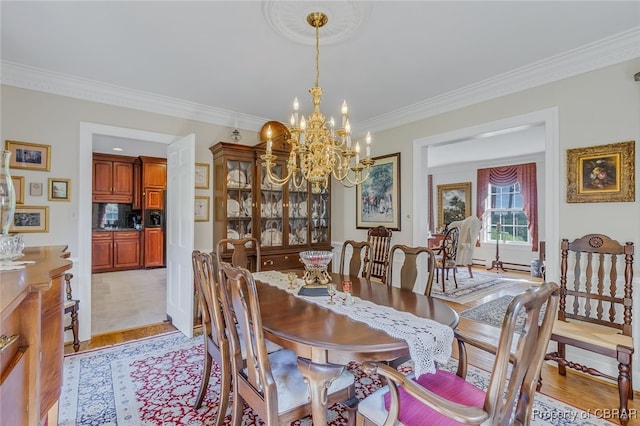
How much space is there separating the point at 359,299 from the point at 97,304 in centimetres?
432

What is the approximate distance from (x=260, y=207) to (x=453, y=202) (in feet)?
20.4

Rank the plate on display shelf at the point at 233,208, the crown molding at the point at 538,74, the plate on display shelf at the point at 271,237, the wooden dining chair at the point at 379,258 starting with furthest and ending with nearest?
the plate on display shelf at the point at 271,237 → the plate on display shelf at the point at 233,208 → the wooden dining chair at the point at 379,258 → the crown molding at the point at 538,74

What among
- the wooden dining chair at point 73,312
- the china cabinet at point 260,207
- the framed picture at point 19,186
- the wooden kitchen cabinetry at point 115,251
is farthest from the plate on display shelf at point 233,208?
the wooden kitchen cabinetry at point 115,251

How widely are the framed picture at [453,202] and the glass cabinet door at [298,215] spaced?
5.37 m

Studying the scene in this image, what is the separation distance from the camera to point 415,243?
385 cm

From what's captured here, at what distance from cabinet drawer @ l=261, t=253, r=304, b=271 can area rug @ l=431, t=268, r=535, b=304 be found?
2.33 m

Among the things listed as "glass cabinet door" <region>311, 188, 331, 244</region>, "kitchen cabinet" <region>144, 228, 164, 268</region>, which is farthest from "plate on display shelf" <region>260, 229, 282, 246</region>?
"kitchen cabinet" <region>144, 228, 164, 268</region>

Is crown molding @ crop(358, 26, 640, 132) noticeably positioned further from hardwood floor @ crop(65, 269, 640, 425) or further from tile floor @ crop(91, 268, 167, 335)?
tile floor @ crop(91, 268, 167, 335)

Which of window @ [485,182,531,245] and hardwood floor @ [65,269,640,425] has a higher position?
window @ [485,182,531,245]

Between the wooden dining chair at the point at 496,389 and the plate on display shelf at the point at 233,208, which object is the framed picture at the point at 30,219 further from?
the wooden dining chair at the point at 496,389

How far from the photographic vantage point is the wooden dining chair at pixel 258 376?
135 centimetres

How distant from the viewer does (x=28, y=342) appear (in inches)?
Result: 43.1

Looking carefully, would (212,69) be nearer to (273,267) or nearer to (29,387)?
(273,267)

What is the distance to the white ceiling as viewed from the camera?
2035 mm
